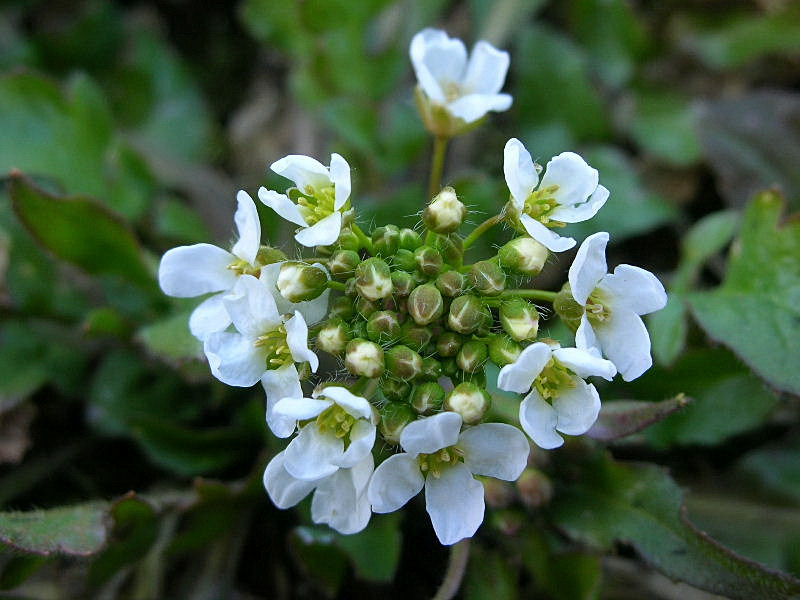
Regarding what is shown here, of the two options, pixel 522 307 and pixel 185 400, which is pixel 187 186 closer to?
pixel 185 400

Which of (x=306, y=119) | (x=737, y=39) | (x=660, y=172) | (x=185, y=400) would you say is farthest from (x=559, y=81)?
(x=185, y=400)

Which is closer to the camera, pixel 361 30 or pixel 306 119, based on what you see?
pixel 361 30

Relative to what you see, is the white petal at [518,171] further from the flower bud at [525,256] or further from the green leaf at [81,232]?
the green leaf at [81,232]

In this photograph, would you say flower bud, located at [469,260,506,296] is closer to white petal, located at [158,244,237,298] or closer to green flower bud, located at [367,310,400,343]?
green flower bud, located at [367,310,400,343]

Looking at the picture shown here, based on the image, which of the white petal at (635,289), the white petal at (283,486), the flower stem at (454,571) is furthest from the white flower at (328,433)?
the white petal at (635,289)

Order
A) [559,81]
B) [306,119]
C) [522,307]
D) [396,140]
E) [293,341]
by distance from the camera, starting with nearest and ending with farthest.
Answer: [293,341]
[522,307]
[396,140]
[559,81]
[306,119]

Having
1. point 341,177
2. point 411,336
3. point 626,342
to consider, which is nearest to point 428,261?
point 411,336
